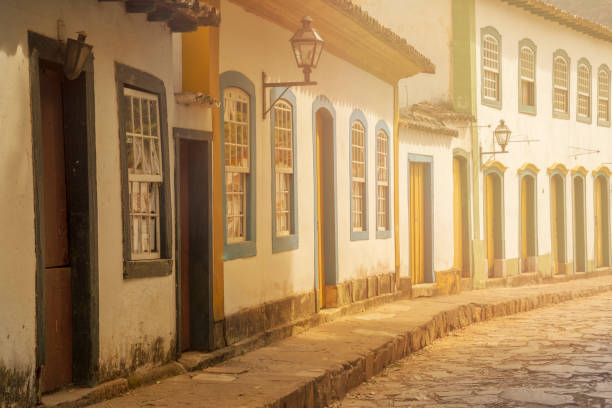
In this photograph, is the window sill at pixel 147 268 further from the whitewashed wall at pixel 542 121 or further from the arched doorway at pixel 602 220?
Answer: the arched doorway at pixel 602 220

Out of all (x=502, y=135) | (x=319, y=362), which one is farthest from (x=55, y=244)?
(x=502, y=135)

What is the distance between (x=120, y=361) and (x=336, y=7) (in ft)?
18.9

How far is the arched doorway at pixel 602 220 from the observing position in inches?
1033

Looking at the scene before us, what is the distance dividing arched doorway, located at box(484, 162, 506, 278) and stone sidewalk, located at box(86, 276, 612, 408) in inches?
226


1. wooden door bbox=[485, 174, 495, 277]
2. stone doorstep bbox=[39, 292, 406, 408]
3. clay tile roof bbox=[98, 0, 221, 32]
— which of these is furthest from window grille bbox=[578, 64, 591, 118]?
clay tile roof bbox=[98, 0, 221, 32]

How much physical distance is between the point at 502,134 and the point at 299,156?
31.1ft

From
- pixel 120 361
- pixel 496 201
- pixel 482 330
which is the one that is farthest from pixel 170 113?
pixel 496 201

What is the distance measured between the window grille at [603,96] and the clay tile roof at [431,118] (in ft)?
27.6

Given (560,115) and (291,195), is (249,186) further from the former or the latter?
(560,115)

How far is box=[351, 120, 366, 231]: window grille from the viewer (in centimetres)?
1394

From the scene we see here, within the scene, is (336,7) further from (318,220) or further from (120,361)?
(120,361)

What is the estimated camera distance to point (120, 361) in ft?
→ 23.1

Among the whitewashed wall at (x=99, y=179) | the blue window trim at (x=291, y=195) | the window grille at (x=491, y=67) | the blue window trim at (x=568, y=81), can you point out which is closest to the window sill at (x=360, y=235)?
the blue window trim at (x=291, y=195)

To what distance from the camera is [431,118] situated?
18047mm
